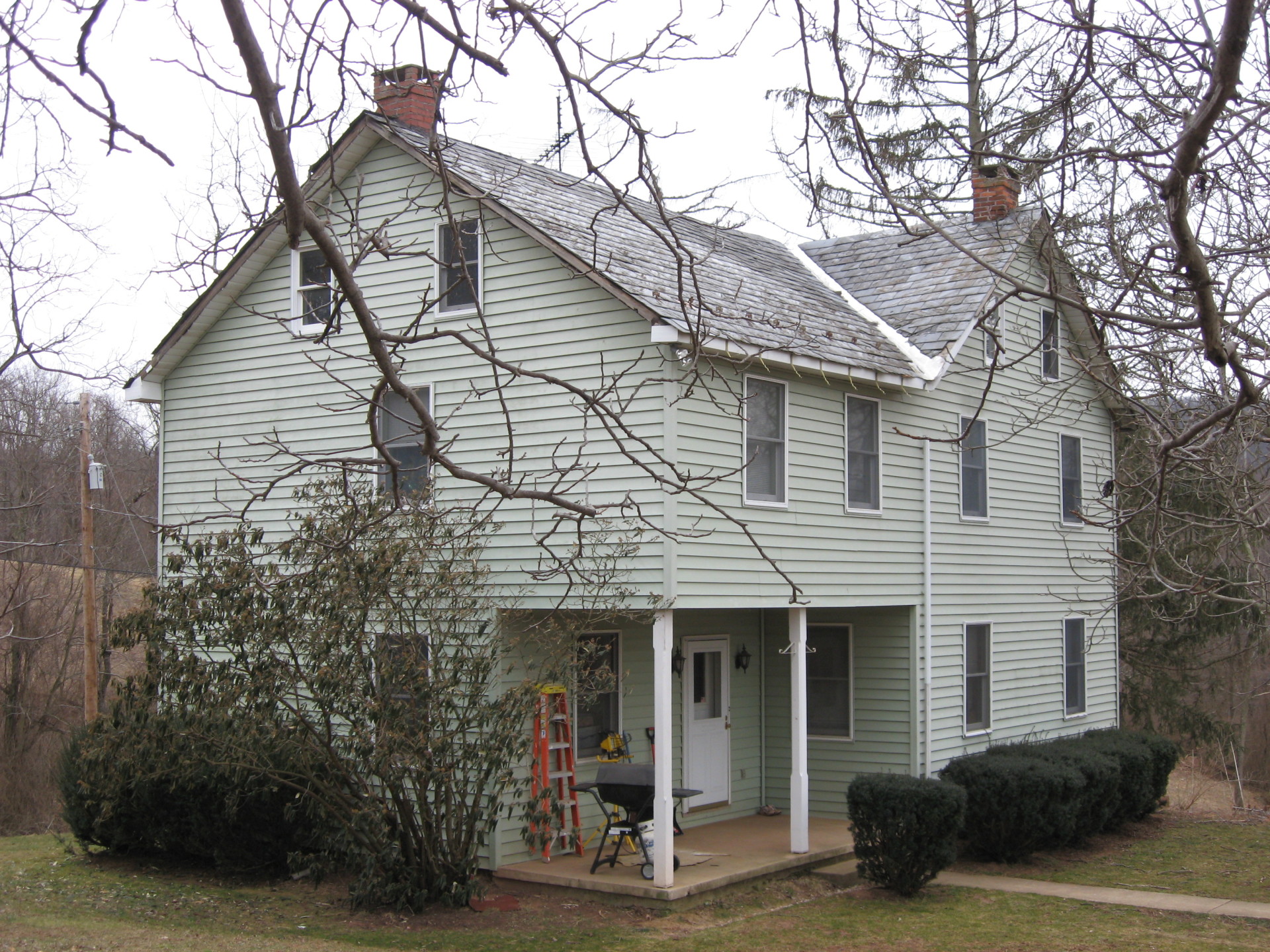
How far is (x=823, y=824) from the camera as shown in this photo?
15094 millimetres

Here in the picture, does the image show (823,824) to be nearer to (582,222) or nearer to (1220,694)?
(582,222)

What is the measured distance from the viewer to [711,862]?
496 inches

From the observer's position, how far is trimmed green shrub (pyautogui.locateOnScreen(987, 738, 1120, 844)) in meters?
15.3

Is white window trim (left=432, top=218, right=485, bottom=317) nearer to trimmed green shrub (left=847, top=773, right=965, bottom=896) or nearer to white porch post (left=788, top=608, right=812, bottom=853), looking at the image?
white porch post (left=788, top=608, right=812, bottom=853)

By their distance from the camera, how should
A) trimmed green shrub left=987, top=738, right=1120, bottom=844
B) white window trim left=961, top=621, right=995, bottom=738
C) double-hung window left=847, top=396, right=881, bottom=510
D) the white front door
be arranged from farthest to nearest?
white window trim left=961, top=621, right=995, bottom=738 → trimmed green shrub left=987, top=738, right=1120, bottom=844 → the white front door → double-hung window left=847, top=396, right=881, bottom=510

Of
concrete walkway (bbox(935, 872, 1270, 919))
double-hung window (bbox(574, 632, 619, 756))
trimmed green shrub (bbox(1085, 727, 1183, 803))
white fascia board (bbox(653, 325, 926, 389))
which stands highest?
white fascia board (bbox(653, 325, 926, 389))

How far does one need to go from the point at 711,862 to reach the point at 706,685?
3.17 metres

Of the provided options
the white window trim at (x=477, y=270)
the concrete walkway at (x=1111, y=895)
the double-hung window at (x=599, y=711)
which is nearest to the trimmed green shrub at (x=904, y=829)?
the concrete walkway at (x=1111, y=895)

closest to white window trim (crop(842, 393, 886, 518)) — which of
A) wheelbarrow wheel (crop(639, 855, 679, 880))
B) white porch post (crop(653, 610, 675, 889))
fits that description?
white porch post (crop(653, 610, 675, 889))

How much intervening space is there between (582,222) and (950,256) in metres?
6.01

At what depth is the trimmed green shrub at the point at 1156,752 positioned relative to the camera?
1745 cm

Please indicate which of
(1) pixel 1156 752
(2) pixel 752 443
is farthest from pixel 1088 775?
(2) pixel 752 443

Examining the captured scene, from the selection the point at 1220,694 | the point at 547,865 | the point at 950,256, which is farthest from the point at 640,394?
the point at 1220,694

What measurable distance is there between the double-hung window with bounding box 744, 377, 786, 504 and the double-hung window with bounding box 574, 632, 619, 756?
7.45 feet
